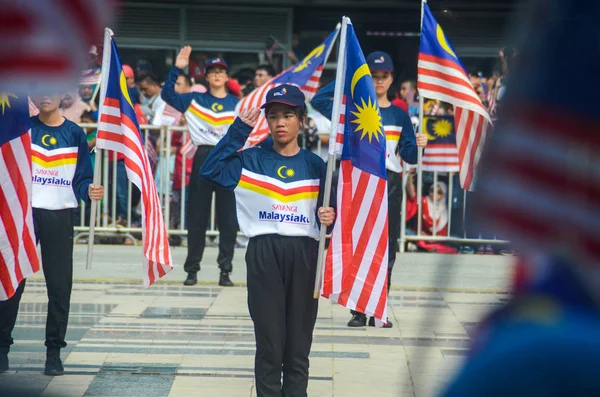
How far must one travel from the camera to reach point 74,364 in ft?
24.2

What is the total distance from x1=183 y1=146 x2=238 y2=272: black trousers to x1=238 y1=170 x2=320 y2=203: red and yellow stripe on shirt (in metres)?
4.93

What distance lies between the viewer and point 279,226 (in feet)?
19.4

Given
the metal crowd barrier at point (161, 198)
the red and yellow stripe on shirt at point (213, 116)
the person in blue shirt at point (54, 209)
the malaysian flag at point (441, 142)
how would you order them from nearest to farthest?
1. the person in blue shirt at point (54, 209)
2. the red and yellow stripe on shirt at point (213, 116)
3. the malaysian flag at point (441, 142)
4. the metal crowd barrier at point (161, 198)

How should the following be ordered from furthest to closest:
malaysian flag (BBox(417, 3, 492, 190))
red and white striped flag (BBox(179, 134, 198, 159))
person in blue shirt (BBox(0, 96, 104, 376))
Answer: red and white striped flag (BBox(179, 134, 198, 159))
malaysian flag (BBox(417, 3, 492, 190))
person in blue shirt (BBox(0, 96, 104, 376))

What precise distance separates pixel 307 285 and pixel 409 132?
10.6 feet

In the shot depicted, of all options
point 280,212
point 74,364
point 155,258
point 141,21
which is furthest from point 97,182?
point 141,21

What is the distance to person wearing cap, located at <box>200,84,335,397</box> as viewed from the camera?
5.80m

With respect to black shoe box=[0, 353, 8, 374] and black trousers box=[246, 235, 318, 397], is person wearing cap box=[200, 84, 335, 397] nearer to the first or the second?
black trousers box=[246, 235, 318, 397]

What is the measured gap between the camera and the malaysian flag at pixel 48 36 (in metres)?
1.25

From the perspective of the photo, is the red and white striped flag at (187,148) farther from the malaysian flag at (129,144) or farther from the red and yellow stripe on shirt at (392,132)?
the malaysian flag at (129,144)

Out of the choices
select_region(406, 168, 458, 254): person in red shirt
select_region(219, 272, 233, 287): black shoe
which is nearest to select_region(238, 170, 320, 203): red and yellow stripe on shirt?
select_region(219, 272, 233, 287): black shoe

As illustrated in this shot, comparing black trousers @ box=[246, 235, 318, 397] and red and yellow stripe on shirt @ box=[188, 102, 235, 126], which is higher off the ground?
red and yellow stripe on shirt @ box=[188, 102, 235, 126]

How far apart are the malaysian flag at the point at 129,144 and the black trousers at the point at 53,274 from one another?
542 mm

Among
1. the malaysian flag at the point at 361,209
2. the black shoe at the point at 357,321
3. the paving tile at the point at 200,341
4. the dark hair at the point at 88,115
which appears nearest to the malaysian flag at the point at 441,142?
the paving tile at the point at 200,341
